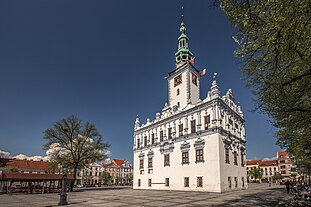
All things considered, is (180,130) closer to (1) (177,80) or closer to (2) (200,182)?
(2) (200,182)

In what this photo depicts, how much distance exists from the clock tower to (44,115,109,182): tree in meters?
16.3

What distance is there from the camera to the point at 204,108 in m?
30.6

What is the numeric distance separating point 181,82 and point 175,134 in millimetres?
9792

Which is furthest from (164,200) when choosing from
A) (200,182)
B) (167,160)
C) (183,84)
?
(183,84)

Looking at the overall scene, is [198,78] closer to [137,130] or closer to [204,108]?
[204,108]

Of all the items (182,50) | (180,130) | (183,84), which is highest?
(182,50)

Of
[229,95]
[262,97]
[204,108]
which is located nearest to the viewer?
[262,97]

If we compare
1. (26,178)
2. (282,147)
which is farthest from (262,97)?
(26,178)

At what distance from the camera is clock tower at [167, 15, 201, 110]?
37.0 metres

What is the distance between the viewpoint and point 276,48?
7.13 m

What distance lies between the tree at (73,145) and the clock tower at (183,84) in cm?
1626

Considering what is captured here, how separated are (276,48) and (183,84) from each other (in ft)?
101

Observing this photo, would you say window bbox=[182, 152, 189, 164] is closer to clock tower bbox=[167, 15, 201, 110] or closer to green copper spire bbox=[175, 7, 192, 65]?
clock tower bbox=[167, 15, 201, 110]

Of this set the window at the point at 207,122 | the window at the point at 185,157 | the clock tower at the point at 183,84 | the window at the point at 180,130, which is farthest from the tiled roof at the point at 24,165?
the window at the point at 207,122
